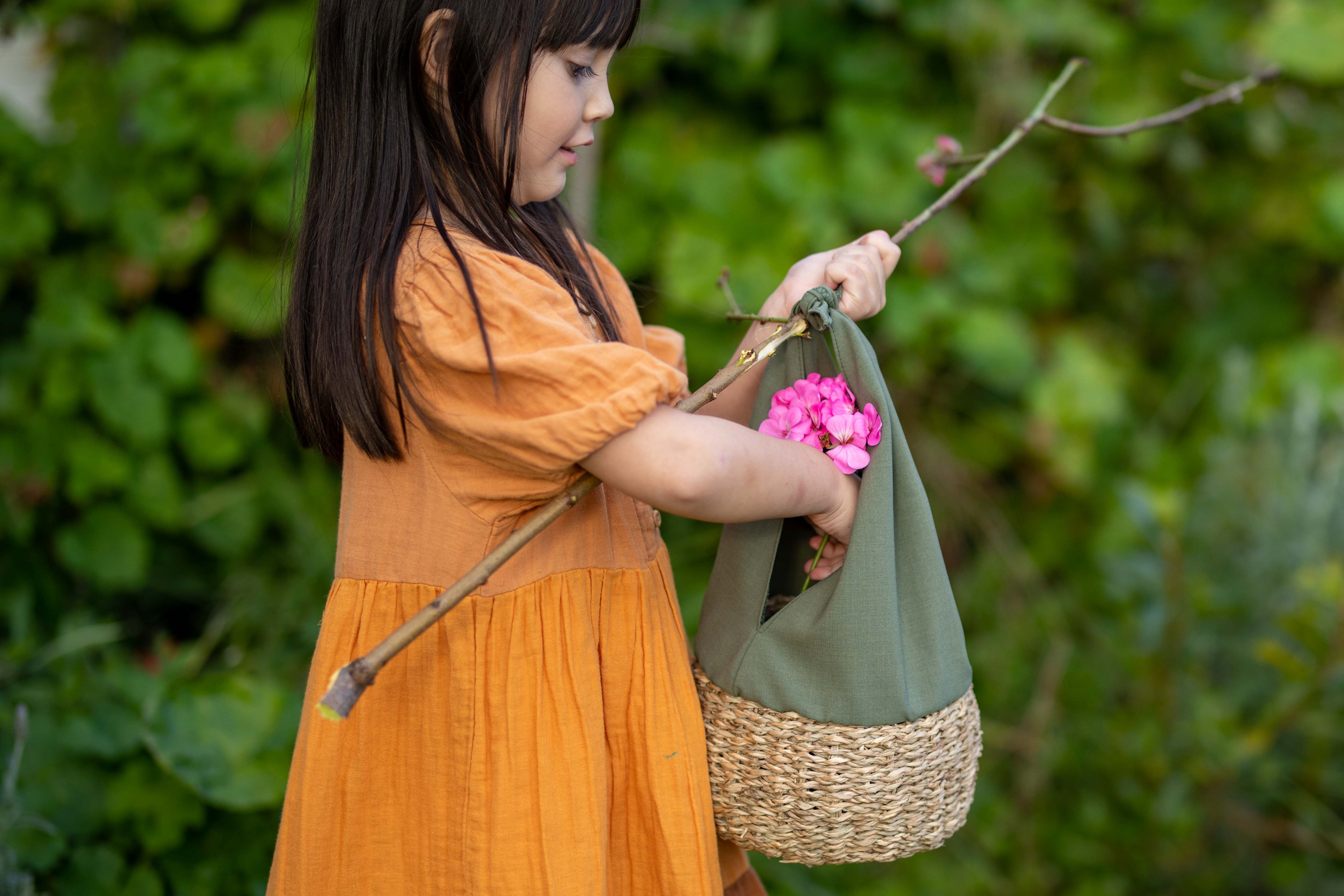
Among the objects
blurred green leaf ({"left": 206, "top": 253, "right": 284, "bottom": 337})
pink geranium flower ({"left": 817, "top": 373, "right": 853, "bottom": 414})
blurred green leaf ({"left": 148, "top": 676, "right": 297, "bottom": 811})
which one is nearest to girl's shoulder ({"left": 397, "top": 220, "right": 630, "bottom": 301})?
pink geranium flower ({"left": 817, "top": 373, "right": 853, "bottom": 414})

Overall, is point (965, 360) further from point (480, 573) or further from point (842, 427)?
point (480, 573)

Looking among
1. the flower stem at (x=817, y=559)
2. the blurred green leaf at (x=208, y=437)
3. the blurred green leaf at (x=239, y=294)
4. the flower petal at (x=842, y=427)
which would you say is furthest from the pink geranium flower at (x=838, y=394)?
the blurred green leaf at (x=208, y=437)

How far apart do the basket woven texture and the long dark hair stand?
1.35ft

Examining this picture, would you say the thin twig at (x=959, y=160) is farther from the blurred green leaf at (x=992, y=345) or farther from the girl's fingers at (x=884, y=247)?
the blurred green leaf at (x=992, y=345)

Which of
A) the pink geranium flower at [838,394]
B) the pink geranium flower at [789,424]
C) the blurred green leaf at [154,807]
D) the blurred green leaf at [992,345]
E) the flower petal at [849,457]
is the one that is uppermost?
the pink geranium flower at [838,394]

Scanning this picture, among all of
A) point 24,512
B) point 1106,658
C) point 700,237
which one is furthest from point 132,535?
point 1106,658

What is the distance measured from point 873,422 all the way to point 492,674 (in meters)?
0.40

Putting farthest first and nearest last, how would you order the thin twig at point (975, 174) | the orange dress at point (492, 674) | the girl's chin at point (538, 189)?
the thin twig at point (975, 174)
the girl's chin at point (538, 189)
the orange dress at point (492, 674)

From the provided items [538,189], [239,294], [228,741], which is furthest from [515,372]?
[239,294]

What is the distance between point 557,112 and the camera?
95cm

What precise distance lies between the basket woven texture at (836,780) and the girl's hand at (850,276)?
38 centimetres

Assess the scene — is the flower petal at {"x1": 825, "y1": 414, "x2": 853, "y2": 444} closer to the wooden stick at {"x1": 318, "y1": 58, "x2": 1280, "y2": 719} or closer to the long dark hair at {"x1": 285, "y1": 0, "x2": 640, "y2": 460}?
the wooden stick at {"x1": 318, "y1": 58, "x2": 1280, "y2": 719}

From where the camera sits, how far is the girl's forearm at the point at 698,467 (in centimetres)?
87

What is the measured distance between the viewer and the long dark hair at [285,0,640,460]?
0.92 m
